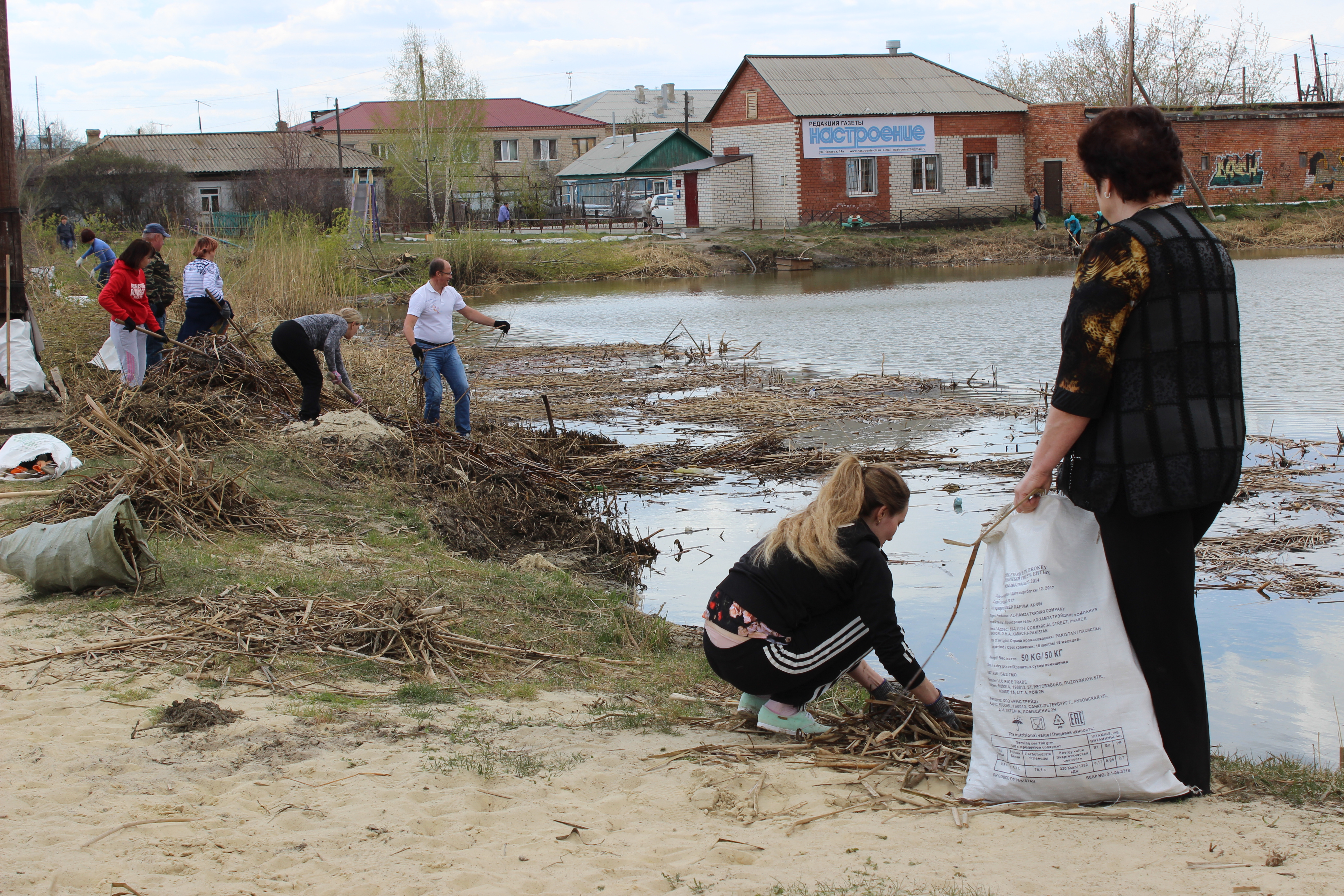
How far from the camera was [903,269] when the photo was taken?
117ft

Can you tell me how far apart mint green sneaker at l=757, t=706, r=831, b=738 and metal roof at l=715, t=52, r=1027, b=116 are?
4076 cm

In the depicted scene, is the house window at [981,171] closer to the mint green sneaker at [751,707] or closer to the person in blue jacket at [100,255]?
the person in blue jacket at [100,255]

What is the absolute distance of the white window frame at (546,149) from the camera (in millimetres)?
82375

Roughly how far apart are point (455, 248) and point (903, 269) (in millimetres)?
14213

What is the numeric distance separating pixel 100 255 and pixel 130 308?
7.54m

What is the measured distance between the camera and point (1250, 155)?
45.0 meters

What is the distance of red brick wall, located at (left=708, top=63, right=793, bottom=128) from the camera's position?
43.3 metres

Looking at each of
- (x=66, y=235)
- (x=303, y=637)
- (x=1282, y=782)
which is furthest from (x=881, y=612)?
(x=66, y=235)

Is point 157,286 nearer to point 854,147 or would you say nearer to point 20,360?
point 20,360

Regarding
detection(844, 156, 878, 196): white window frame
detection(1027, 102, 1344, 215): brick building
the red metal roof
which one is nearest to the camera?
detection(844, 156, 878, 196): white window frame

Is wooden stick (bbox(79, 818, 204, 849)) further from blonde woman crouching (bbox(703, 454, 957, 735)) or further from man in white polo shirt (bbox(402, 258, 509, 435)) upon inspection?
man in white polo shirt (bbox(402, 258, 509, 435))

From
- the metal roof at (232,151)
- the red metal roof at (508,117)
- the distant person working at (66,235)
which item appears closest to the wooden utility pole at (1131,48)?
the distant person working at (66,235)

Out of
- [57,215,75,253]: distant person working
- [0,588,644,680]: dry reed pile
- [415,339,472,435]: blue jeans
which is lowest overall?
[0,588,644,680]: dry reed pile

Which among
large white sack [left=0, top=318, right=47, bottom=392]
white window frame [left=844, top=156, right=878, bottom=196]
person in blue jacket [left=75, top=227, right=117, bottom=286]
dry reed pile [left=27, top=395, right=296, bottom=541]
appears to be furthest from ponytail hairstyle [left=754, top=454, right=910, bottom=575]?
white window frame [left=844, top=156, right=878, bottom=196]
